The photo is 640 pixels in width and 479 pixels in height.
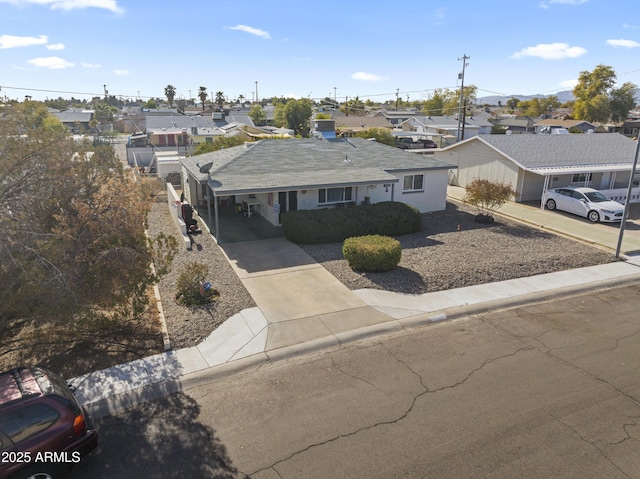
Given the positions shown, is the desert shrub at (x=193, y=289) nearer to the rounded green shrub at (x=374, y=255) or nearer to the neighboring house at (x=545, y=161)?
the rounded green shrub at (x=374, y=255)

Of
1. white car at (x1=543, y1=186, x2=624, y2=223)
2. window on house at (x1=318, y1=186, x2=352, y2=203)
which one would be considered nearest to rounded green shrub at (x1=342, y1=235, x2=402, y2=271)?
window on house at (x1=318, y1=186, x2=352, y2=203)

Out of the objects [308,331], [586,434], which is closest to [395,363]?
[308,331]

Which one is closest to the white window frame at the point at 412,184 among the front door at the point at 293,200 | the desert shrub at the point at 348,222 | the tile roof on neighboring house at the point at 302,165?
the tile roof on neighboring house at the point at 302,165

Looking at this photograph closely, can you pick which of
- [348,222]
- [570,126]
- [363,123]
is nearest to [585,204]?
[348,222]

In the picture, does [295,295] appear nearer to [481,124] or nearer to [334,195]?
[334,195]

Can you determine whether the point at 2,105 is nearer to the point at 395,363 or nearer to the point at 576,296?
the point at 395,363

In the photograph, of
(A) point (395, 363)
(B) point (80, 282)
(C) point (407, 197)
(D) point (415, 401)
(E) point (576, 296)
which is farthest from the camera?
(C) point (407, 197)
